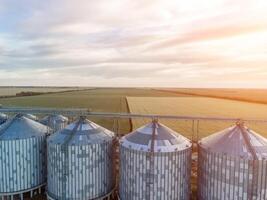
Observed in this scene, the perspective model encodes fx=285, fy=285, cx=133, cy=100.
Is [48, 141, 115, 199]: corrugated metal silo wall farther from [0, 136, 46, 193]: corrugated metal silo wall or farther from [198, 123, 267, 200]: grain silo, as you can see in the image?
[198, 123, 267, 200]: grain silo

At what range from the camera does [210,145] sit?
18.1 m

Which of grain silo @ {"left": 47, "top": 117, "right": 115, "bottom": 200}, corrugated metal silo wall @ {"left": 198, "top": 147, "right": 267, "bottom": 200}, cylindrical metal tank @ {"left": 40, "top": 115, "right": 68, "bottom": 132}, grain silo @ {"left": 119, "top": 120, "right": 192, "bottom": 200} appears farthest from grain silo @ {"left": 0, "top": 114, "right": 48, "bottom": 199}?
corrugated metal silo wall @ {"left": 198, "top": 147, "right": 267, "bottom": 200}

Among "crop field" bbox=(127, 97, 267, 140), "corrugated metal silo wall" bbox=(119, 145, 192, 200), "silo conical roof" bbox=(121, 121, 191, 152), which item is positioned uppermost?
"silo conical roof" bbox=(121, 121, 191, 152)

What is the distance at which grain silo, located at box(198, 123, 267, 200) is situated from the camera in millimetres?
16344

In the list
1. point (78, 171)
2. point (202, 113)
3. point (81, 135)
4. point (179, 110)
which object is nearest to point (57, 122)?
point (81, 135)

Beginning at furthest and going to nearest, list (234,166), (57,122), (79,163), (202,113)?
1. (202,113)
2. (57,122)
3. (79,163)
4. (234,166)

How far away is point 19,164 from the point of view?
21000 mm

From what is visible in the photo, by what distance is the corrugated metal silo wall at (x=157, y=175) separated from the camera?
17500mm

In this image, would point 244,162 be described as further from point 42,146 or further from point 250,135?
point 42,146

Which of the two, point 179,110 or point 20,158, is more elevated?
point 20,158

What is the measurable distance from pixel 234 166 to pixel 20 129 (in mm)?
15195

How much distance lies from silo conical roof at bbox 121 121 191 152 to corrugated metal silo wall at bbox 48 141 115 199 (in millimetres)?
2264

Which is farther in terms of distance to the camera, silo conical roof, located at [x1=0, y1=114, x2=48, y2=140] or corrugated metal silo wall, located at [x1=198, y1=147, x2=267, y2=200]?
silo conical roof, located at [x1=0, y1=114, x2=48, y2=140]

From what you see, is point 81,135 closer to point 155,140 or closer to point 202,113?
point 155,140
